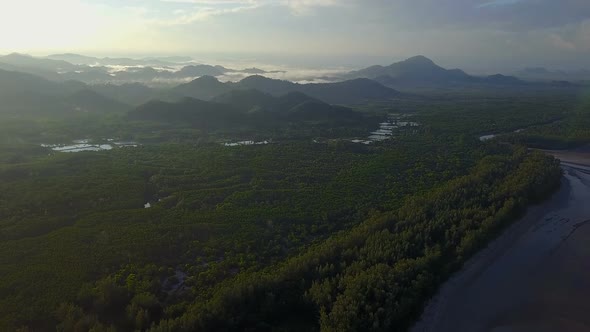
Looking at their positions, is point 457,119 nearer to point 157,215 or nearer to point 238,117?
point 238,117

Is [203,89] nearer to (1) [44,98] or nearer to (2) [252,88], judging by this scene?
(2) [252,88]

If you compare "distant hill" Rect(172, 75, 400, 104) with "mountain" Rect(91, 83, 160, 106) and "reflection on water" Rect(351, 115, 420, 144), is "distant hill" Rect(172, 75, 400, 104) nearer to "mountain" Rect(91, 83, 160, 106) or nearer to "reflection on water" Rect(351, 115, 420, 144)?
"mountain" Rect(91, 83, 160, 106)

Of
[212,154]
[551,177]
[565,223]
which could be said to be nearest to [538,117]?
[551,177]

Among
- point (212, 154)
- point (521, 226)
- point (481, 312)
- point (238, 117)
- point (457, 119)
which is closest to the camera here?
point (481, 312)

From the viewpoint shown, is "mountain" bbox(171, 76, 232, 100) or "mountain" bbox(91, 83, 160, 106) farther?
"mountain" bbox(171, 76, 232, 100)

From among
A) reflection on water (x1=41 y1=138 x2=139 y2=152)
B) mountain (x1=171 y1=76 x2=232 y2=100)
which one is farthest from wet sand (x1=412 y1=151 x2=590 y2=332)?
mountain (x1=171 y1=76 x2=232 y2=100)

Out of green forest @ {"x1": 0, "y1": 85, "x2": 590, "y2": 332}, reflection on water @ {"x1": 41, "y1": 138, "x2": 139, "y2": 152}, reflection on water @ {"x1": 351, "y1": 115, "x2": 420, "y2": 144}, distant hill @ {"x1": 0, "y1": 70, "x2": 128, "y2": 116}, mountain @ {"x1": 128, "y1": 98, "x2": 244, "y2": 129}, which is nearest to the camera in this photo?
green forest @ {"x1": 0, "y1": 85, "x2": 590, "y2": 332}

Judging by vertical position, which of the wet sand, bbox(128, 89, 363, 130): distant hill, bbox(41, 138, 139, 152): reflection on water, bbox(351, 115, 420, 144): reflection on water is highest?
bbox(128, 89, 363, 130): distant hill
